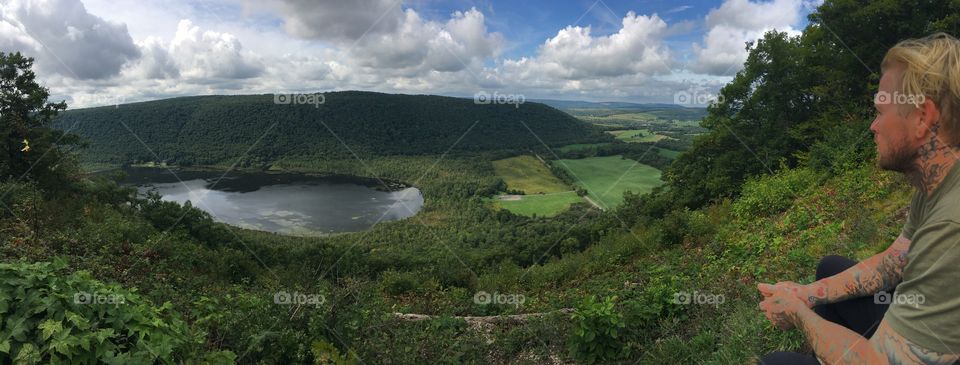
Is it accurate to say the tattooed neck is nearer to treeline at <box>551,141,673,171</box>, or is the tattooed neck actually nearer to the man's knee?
the man's knee

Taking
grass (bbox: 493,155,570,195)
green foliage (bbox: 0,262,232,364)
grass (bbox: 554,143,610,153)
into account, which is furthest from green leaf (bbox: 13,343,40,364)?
grass (bbox: 554,143,610,153)

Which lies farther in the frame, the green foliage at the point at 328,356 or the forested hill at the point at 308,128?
the forested hill at the point at 308,128

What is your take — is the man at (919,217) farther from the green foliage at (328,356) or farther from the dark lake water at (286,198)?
the dark lake water at (286,198)

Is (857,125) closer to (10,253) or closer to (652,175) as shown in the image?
(10,253)

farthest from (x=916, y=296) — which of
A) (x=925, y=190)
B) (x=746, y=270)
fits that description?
(x=746, y=270)

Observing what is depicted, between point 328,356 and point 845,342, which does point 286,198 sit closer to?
point 328,356

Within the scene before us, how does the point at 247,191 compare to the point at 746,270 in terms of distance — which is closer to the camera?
the point at 746,270

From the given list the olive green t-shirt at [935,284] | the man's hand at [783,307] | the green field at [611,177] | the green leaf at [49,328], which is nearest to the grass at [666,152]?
the green field at [611,177]
